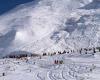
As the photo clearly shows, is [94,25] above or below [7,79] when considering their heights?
above

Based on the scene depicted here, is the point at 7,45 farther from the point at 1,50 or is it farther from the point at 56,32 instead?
the point at 56,32

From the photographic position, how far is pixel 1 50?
184 metres

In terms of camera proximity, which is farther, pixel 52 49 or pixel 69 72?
pixel 52 49

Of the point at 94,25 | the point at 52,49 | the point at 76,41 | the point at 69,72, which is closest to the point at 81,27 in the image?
the point at 94,25

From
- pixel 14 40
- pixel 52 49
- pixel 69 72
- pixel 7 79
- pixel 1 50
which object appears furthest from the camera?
pixel 14 40

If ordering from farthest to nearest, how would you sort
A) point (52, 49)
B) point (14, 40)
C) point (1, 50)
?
point (14, 40) → point (1, 50) → point (52, 49)

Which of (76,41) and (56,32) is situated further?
(56,32)

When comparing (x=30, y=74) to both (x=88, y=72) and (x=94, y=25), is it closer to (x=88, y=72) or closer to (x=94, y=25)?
(x=88, y=72)

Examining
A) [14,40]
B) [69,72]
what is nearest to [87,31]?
[14,40]

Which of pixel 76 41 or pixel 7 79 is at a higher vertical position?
pixel 76 41

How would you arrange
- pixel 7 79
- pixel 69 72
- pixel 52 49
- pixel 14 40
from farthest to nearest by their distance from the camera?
pixel 14 40, pixel 52 49, pixel 69 72, pixel 7 79

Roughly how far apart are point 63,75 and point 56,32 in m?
135

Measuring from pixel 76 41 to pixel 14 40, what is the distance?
127 feet

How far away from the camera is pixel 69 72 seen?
68.9 m
